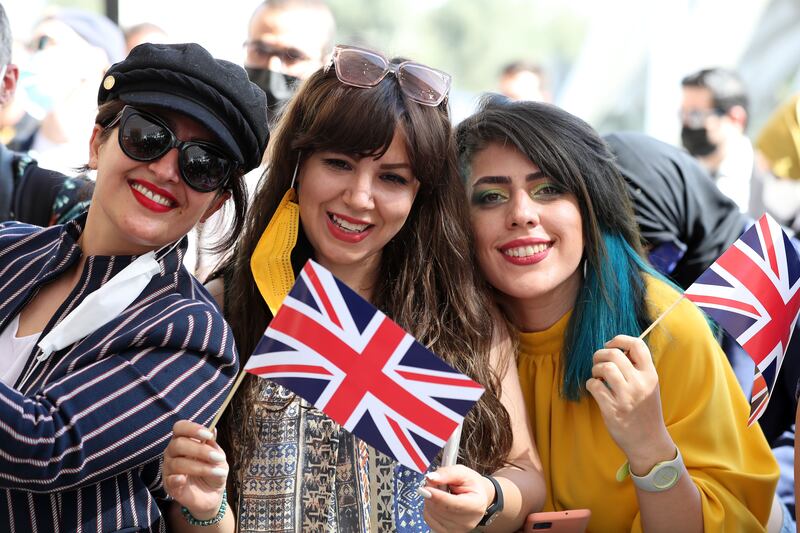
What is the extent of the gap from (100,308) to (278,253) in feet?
2.64

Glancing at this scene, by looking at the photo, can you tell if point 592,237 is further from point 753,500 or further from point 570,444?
point 753,500

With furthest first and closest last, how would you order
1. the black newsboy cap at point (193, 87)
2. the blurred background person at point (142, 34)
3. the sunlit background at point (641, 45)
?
the sunlit background at point (641, 45)
the blurred background person at point (142, 34)
the black newsboy cap at point (193, 87)

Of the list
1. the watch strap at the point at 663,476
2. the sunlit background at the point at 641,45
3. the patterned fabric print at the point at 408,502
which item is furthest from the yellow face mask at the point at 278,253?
the sunlit background at the point at 641,45

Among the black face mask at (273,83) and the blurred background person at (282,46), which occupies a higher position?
the blurred background person at (282,46)

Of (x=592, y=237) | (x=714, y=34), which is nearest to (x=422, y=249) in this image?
(x=592, y=237)

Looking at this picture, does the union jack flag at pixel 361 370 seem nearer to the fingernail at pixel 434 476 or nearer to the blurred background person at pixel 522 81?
the fingernail at pixel 434 476

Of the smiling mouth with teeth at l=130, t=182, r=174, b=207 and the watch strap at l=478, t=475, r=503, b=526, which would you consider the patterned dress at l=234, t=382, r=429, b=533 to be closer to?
the watch strap at l=478, t=475, r=503, b=526

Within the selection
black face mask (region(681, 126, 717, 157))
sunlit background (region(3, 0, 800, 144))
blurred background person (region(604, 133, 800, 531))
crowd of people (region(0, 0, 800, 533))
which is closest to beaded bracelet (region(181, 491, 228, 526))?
crowd of people (region(0, 0, 800, 533))

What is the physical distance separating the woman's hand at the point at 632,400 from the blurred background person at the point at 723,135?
533 cm

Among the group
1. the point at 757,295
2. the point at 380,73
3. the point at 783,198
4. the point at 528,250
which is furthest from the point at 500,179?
the point at 783,198

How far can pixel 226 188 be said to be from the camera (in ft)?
9.59

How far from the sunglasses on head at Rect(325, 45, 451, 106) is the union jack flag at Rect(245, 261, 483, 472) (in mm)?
810

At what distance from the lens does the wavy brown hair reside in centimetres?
315

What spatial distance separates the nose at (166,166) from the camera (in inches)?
105
